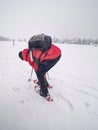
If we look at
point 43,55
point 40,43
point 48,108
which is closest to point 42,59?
point 43,55

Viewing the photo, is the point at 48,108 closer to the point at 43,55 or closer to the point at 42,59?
the point at 42,59

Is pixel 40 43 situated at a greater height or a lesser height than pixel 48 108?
greater

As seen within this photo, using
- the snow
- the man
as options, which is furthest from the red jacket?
the snow

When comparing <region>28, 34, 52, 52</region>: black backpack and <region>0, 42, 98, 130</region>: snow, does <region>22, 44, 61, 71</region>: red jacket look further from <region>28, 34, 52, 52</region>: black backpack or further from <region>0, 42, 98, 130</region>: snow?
<region>0, 42, 98, 130</region>: snow

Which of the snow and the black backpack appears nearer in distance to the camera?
the snow

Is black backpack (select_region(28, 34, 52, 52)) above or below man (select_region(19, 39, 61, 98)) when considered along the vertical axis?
above

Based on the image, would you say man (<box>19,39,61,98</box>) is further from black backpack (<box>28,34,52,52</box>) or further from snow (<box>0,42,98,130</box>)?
snow (<box>0,42,98,130</box>)

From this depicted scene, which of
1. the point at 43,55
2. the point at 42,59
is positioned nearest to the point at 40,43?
the point at 43,55

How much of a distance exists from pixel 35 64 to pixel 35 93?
102 cm

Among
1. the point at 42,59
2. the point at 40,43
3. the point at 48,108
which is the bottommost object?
the point at 48,108

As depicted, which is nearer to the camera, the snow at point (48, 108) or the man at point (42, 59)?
the snow at point (48, 108)

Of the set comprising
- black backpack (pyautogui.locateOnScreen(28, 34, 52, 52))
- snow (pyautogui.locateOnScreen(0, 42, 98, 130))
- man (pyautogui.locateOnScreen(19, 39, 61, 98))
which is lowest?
snow (pyautogui.locateOnScreen(0, 42, 98, 130))

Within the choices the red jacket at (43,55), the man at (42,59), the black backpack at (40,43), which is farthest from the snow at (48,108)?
the black backpack at (40,43)

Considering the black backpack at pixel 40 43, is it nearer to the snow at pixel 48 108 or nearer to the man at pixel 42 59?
the man at pixel 42 59
